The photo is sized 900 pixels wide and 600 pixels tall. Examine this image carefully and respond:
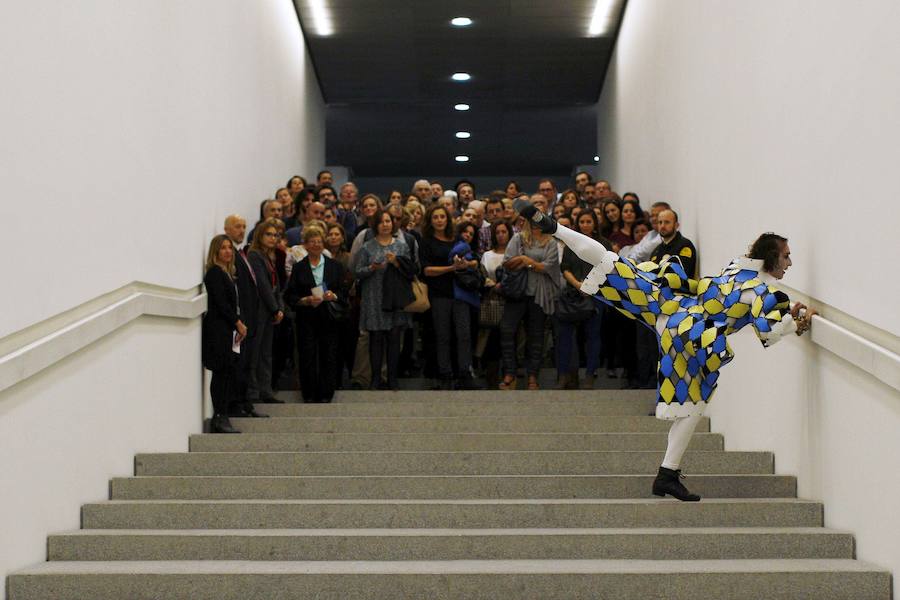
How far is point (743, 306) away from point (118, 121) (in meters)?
3.87

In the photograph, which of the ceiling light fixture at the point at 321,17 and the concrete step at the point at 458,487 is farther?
the ceiling light fixture at the point at 321,17

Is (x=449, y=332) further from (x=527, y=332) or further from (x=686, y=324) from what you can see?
(x=686, y=324)

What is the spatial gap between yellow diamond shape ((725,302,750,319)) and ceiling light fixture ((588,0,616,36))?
8.93 meters

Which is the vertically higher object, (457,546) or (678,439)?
(678,439)

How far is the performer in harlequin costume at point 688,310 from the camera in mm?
7223

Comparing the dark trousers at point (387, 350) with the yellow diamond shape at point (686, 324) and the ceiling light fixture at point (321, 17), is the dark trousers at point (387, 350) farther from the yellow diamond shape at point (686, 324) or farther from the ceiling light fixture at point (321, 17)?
the ceiling light fixture at point (321, 17)

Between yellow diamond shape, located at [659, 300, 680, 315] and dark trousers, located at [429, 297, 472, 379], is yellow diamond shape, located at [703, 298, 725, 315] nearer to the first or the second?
yellow diamond shape, located at [659, 300, 680, 315]

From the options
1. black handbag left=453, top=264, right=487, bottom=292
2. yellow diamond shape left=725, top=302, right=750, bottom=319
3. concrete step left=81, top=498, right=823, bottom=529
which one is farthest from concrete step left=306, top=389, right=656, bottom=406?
concrete step left=81, top=498, right=823, bottom=529

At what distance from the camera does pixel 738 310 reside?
7.32 metres

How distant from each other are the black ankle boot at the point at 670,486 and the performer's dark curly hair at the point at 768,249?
4.22ft

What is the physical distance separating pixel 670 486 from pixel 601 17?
983 cm

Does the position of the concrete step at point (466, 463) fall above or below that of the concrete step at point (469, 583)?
above

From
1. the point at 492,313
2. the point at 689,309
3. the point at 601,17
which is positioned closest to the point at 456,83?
the point at 601,17

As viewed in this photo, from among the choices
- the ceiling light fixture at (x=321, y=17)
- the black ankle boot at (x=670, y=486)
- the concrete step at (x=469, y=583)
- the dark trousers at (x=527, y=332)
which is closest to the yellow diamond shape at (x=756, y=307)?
the black ankle boot at (x=670, y=486)
